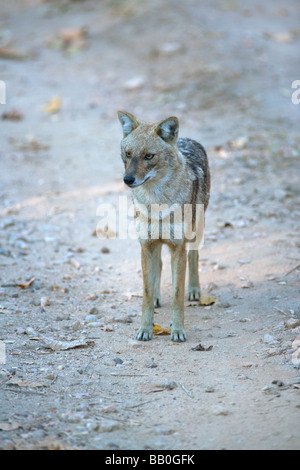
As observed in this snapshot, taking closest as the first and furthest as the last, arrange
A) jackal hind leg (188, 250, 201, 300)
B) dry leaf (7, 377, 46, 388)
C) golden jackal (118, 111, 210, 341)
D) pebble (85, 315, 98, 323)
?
1. dry leaf (7, 377, 46, 388)
2. golden jackal (118, 111, 210, 341)
3. pebble (85, 315, 98, 323)
4. jackal hind leg (188, 250, 201, 300)

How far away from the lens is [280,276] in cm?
713

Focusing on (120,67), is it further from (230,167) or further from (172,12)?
(230,167)

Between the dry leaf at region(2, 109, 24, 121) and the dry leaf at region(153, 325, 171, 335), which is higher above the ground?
the dry leaf at region(153, 325, 171, 335)

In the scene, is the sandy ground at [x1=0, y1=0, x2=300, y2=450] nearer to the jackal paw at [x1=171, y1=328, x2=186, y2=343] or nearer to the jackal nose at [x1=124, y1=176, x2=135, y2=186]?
the jackal paw at [x1=171, y1=328, x2=186, y2=343]

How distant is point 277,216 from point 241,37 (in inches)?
398

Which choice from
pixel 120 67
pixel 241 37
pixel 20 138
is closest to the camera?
pixel 20 138

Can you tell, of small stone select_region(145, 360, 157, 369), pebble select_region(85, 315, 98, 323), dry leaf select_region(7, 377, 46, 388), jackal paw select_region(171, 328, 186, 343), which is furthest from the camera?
pebble select_region(85, 315, 98, 323)

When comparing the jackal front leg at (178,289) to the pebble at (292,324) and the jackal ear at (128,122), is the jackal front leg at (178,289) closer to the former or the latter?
the pebble at (292,324)

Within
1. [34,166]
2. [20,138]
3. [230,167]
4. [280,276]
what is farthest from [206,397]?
[20,138]

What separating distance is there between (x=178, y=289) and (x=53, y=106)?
965 centimetres

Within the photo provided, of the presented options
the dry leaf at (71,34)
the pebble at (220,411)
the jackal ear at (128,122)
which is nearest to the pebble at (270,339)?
the pebble at (220,411)

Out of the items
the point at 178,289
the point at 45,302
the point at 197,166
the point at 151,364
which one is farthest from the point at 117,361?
the point at 197,166

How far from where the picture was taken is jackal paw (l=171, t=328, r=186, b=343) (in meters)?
5.87

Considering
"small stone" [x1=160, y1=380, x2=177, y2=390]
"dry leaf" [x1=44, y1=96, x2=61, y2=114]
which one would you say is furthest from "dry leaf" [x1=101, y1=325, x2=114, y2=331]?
"dry leaf" [x1=44, y1=96, x2=61, y2=114]
